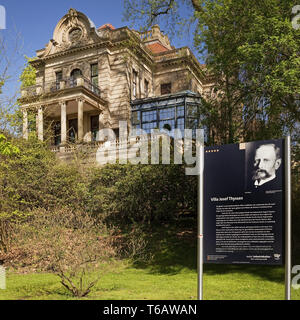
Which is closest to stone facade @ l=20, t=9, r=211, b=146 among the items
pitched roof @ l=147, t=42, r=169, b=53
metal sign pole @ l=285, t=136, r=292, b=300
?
pitched roof @ l=147, t=42, r=169, b=53

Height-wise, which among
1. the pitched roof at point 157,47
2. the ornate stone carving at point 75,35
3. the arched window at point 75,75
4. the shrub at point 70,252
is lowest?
the shrub at point 70,252

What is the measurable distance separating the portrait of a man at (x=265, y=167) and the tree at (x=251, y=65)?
18.6ft

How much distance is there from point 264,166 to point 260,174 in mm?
150

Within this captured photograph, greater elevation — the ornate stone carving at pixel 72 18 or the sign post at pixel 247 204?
the ornate stone carving at pixel 72 18

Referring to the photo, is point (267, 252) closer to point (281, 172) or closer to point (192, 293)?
point (281, 172)

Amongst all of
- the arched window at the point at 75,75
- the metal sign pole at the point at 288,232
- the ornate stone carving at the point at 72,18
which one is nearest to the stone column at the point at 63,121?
the arched window at the point at 75,75

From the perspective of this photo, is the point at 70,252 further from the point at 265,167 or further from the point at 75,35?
the point at 75,35

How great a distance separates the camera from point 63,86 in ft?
99.9

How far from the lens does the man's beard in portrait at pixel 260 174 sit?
20.9 ft

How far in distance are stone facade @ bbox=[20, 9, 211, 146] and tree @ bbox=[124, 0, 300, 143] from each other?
15198 mm

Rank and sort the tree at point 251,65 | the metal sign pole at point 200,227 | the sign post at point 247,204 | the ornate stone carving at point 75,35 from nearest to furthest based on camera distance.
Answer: the sign post at point 247,204 < the metal sign pole at point 200,227 < the tree at point 251,65 < the ornate stone carving at point 75,35

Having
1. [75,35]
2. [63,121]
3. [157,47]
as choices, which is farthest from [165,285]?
[157,47]

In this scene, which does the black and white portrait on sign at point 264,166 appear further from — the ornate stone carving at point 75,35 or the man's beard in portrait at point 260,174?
the ornate stone carving at point 75,35

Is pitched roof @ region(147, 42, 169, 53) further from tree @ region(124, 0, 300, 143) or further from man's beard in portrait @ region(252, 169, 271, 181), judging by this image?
man's beard in portrait @ region(252, 169, 271, 181)
